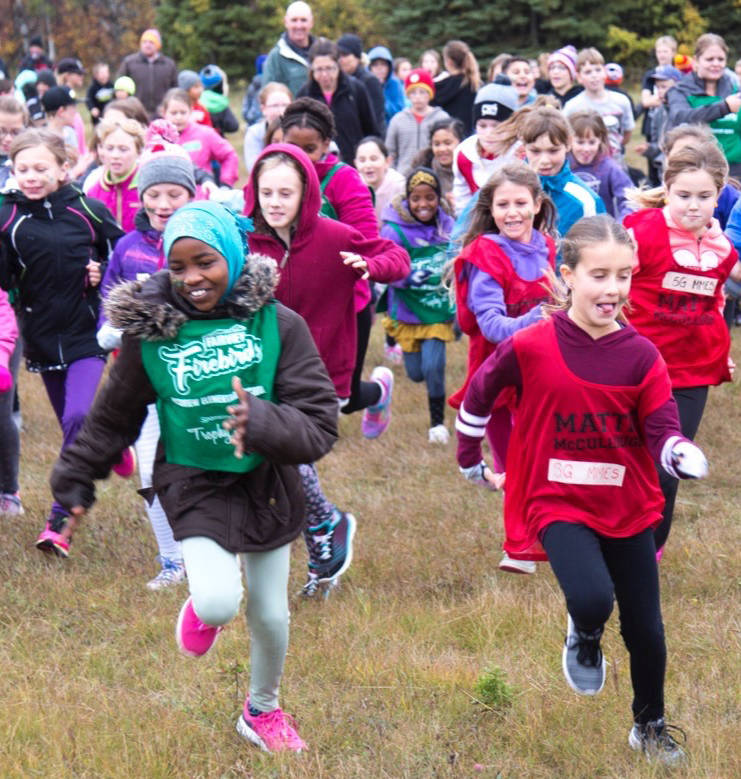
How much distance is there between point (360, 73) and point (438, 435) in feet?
20.7

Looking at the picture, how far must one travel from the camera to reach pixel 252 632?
441 cm

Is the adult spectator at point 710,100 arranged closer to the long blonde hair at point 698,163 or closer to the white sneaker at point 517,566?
the long blonde hair at point 698,163

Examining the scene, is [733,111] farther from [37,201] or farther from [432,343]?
[37,201]

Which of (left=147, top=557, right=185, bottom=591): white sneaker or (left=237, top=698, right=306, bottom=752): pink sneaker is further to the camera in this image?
(left=147, top=557, right=185, bottom=591): white sneaker

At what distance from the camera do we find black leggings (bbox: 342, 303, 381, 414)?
7172mm

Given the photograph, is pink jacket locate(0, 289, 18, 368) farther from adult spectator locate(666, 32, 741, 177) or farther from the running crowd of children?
adult spectator locate(666, 32, 741, 177)

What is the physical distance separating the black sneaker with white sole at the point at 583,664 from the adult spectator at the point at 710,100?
7987 mm

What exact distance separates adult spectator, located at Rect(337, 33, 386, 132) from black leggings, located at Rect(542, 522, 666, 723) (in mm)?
9272

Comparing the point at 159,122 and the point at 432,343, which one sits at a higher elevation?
the point at 159,122

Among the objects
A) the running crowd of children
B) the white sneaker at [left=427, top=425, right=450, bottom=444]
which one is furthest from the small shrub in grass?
the white sneaker at [left=427, top=425, right=450, bottom=444]

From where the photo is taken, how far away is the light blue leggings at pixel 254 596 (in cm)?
416

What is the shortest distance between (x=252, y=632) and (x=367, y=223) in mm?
2871

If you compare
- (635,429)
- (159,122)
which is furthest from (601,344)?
(159,122)

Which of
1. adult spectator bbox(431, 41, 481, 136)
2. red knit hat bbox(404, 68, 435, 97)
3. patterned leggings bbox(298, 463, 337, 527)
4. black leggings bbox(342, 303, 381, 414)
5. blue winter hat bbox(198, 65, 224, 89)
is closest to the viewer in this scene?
patterned leggings bbox(298, 463, 337, 527)
